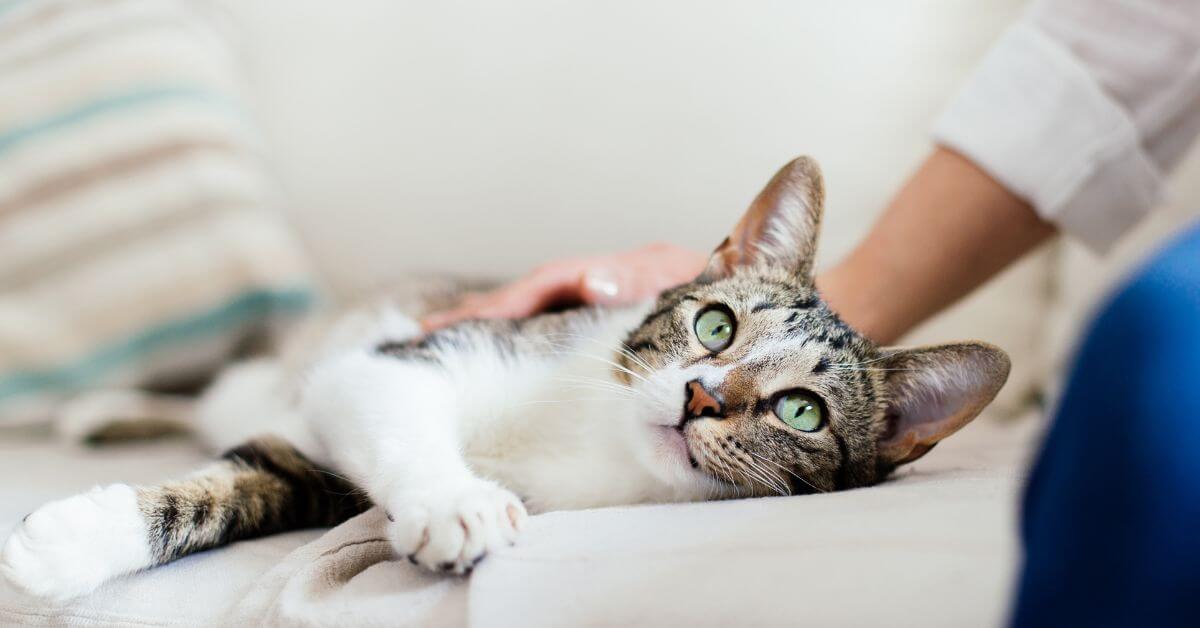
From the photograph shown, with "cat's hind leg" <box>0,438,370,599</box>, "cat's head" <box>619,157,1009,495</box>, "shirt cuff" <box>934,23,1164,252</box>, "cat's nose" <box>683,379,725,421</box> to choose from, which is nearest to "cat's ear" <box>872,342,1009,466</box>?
"cat's head" <box>619,157,1009,495</box>

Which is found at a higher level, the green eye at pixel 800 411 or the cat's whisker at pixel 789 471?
the green eye at pixel 800 411

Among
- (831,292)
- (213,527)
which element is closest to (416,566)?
(213,527)

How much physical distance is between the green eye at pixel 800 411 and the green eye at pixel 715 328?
0.33 feet

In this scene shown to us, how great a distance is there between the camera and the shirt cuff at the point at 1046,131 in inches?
45.7

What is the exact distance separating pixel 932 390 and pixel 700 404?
0.92 feet

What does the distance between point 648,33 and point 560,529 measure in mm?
1127

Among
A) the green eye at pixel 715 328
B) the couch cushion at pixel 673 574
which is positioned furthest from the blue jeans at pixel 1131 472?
the green eye at pixel 715 328

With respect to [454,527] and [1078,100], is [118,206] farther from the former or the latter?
[1078,100]

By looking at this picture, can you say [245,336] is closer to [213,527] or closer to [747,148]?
[213,527]

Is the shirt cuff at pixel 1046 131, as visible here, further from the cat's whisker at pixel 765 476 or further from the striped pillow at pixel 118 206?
the striped pillow at pixel 118 206

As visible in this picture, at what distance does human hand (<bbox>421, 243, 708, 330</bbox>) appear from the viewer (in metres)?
1.27

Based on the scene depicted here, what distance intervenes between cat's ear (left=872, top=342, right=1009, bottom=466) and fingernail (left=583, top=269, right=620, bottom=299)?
1.56 ft

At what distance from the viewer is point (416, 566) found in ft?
2.45

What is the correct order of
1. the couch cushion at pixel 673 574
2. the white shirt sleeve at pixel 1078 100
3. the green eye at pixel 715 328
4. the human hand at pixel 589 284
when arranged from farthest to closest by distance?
the human hand at pixel 589 284 → the white shirt sleeve at pixel 1078 100 → the green eye at pixel 715 328 → the couch cushion at pixel 673 574
